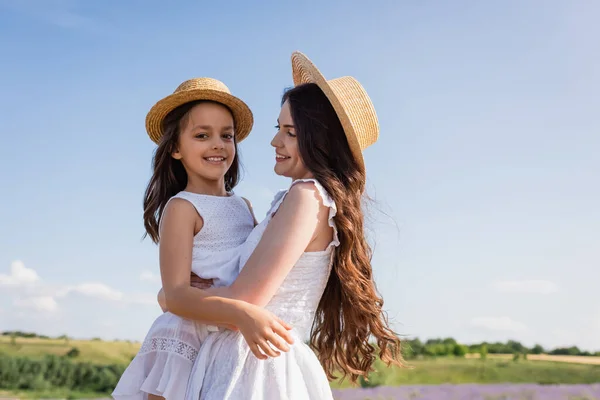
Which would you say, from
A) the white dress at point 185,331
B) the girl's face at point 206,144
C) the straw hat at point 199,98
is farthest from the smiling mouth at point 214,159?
the straw hat at point 199,98

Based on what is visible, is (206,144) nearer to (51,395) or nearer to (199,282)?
(199,282)

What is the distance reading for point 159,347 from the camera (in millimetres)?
3146

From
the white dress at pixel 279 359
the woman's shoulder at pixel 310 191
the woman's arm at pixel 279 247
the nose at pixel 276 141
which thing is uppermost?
the nose at pixel 276 141

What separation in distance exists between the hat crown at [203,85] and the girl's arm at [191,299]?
617 millimetres

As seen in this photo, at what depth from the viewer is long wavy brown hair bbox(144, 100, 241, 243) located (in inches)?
139

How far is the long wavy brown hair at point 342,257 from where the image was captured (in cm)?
312

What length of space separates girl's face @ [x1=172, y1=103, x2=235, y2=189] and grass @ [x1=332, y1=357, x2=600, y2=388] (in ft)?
14.5

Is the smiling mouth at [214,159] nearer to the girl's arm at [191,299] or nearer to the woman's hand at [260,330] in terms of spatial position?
the girl's arm at [191,299]

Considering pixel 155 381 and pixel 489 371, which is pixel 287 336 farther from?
pixel 489 371

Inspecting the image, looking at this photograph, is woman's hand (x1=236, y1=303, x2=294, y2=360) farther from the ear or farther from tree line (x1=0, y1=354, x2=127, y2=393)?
tree line (x1=0, y1=354, x2=127, y2=393)

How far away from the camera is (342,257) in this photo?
124 inches

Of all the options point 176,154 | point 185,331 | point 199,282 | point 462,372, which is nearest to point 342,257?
point 199,282

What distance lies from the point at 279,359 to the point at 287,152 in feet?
2.97

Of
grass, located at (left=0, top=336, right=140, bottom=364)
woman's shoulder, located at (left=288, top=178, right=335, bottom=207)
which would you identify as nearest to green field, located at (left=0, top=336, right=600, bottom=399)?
grass, located at (left=0, top=336, right=140, bottom=364)
